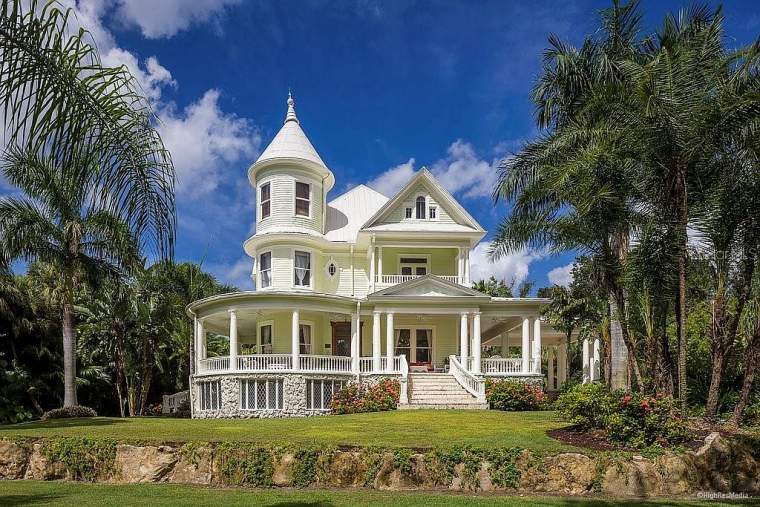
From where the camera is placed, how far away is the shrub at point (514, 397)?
85.5 feet

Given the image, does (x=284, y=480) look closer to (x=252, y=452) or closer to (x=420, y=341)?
(x=252, y=452)

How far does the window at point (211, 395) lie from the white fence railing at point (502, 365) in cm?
1179

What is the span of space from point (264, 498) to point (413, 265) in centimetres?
2284

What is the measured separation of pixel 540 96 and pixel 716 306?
9.57 m

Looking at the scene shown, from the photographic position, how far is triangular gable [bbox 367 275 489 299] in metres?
29.3

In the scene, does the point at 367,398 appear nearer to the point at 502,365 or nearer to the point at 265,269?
the point at 502,365

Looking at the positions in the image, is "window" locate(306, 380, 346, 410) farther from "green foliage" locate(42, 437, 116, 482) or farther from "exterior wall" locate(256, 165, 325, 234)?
"green foliage" locate(42, 437, 116, 482)

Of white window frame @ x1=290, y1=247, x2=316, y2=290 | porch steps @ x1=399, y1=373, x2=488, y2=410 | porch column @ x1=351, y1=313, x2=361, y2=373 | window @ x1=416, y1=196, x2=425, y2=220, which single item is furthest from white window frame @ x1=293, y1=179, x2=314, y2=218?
porch steps @ x1=399, y1=373, x2=488, y2=410

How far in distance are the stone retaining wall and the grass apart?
637 mm

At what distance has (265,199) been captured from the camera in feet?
109

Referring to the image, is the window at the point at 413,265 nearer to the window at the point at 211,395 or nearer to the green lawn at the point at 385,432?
the window at the point at 211,395

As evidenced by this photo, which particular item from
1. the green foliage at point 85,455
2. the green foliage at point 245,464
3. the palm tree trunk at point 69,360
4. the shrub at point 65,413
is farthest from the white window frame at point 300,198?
the green foliage at point 245,464

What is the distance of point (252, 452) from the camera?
13828 millimetres

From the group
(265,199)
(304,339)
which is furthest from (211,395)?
(265,199)
